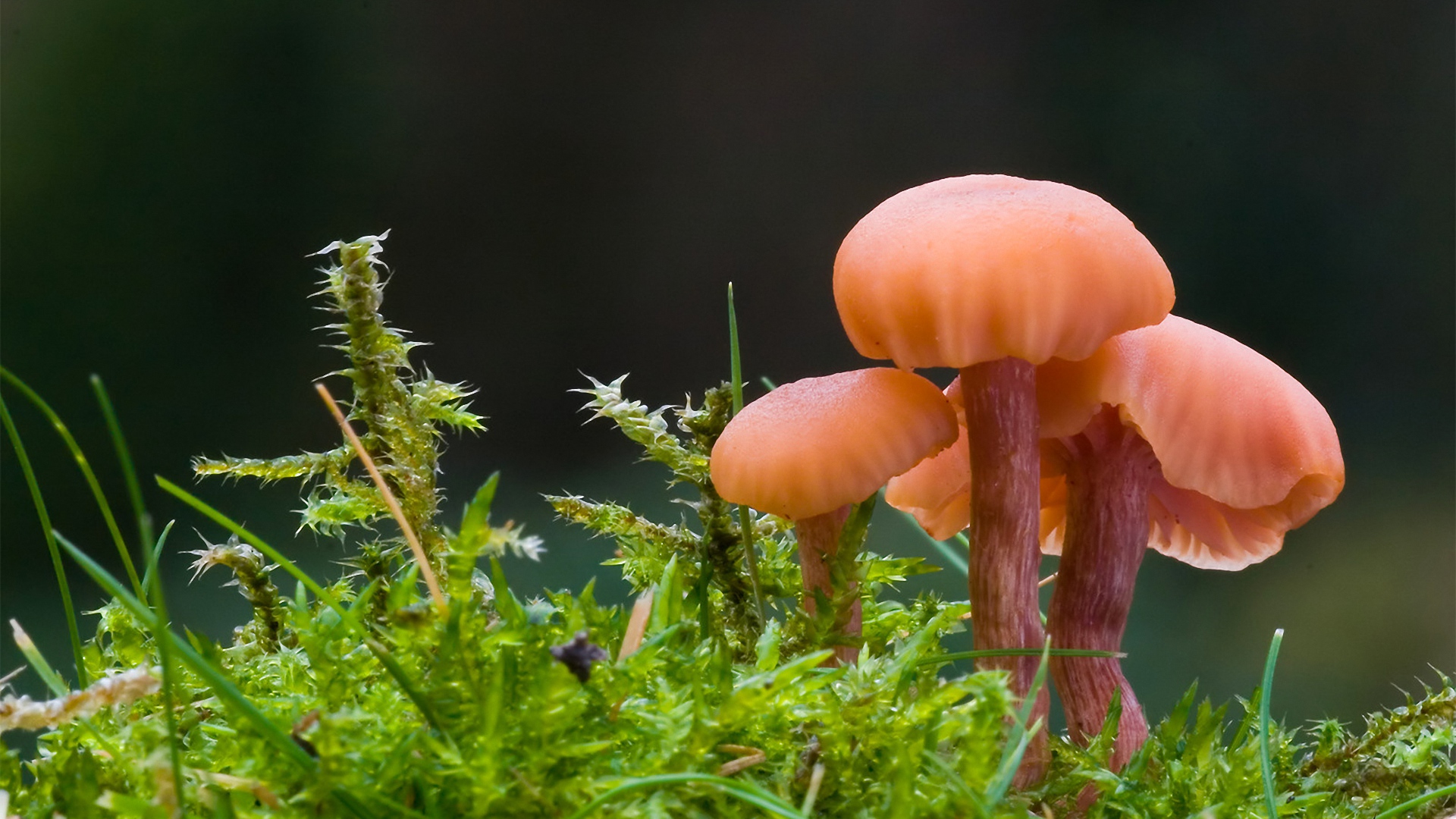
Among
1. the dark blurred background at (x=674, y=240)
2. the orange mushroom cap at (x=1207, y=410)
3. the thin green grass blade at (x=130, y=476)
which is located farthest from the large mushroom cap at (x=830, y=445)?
the dark blurred background at (x=674, y=240)

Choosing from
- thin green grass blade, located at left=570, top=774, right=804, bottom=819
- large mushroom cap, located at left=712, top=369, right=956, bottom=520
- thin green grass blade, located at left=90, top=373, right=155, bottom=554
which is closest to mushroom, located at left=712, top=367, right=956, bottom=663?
large mushroom cap, located at left=712, top=369, right=956, bottom=520

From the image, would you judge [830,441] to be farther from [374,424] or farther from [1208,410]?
[374,424]

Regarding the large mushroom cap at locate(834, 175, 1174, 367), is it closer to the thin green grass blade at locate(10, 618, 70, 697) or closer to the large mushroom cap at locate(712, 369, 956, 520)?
the large mushroom cap at locate(712, 369, 956, 520)

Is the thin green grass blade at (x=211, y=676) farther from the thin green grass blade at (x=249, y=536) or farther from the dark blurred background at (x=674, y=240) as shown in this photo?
the dark blurred background at (x=674, y=240)

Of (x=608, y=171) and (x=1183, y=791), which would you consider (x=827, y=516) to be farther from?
(x=608, y=171)

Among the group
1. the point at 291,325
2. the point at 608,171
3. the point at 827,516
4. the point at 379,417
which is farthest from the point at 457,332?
the point at 827,516
